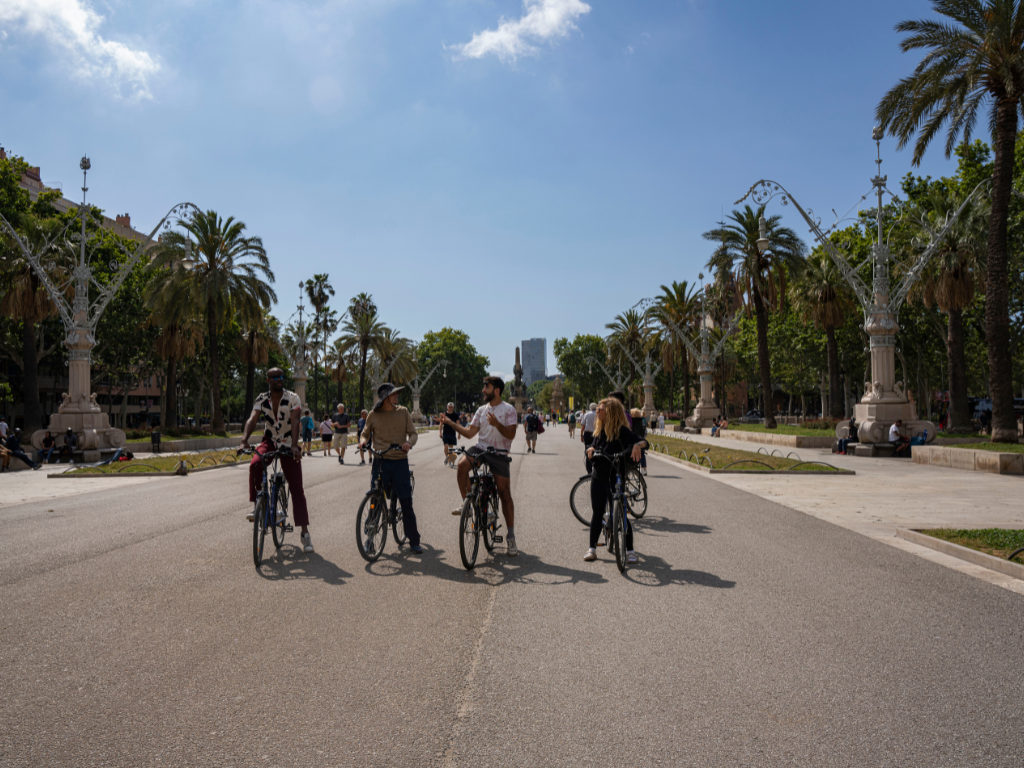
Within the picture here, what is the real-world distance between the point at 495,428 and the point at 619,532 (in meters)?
1.56

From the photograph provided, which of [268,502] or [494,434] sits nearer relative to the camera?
[494,434]

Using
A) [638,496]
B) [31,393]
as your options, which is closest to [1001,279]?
[638,496]

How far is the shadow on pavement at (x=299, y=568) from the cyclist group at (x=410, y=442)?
0.48m

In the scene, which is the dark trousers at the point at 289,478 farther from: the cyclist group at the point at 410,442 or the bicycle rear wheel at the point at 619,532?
the bicycle rear wheel at the point at 619,532

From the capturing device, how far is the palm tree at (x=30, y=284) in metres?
30.1

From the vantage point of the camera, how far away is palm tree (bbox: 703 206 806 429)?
3728cm

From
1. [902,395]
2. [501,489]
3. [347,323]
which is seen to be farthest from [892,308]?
[347,323]

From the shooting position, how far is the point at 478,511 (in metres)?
7.50

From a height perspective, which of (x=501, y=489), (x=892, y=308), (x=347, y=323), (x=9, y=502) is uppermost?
(x=347, y=323)

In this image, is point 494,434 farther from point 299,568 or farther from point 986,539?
point 986,539

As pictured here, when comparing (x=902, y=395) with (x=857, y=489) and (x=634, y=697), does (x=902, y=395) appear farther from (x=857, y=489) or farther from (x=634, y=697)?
(x=634, y=697)

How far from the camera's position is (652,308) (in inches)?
2361

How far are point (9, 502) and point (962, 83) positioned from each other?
25847mm

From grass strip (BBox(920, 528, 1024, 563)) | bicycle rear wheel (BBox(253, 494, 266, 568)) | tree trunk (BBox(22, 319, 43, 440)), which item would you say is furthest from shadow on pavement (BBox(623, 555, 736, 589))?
tree trunk (BBox(22, 319, 43, 440))
